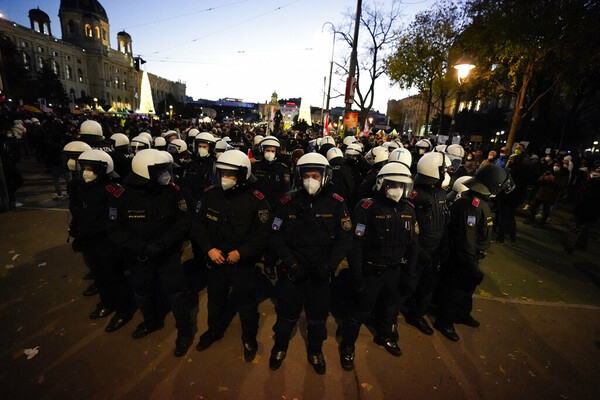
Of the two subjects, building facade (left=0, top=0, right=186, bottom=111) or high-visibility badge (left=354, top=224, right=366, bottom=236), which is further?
building facade (left=0, top=0, right=186, bottom=111)

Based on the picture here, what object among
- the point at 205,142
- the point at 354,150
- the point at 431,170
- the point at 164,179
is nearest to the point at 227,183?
the point at 164,179

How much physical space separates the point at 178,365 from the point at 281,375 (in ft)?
3.68

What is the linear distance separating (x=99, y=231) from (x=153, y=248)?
1.11 metres

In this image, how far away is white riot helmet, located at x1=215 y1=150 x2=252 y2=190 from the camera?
9.95 feet

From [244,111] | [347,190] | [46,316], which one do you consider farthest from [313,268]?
[244,111]

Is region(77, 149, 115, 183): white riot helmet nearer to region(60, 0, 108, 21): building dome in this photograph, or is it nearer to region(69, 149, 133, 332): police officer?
region(69, 149, 133, 332): police officer

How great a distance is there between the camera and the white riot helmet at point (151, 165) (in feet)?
10.3

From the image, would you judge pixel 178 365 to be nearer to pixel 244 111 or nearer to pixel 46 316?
pixel 46 316

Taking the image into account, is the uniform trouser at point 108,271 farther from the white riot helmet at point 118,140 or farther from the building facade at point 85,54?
the building facade at point 85,54

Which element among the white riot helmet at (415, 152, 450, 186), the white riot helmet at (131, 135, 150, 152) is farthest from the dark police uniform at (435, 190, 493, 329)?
the white riot helmet at (131, 135, 150, 152)

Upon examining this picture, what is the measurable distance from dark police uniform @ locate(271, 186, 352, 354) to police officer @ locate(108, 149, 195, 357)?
3.83 ft

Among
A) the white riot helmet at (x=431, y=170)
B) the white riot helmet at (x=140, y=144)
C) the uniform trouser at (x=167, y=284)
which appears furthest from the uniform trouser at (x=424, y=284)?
the white riot helmet at (x=140, y=144)

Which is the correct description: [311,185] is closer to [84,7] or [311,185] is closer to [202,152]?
[202,152]

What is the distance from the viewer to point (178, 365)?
3154mm
